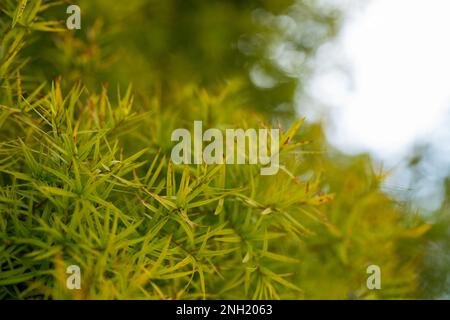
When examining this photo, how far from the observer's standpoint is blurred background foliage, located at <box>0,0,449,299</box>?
466 millimetres

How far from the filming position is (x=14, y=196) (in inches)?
18.1

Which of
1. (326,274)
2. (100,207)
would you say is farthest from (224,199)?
(326,274)

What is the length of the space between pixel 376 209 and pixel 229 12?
475 millimetres

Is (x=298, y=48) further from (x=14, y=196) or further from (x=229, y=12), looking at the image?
(x=14, y=196)

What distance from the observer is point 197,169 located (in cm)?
47

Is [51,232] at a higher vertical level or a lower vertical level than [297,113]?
lower
